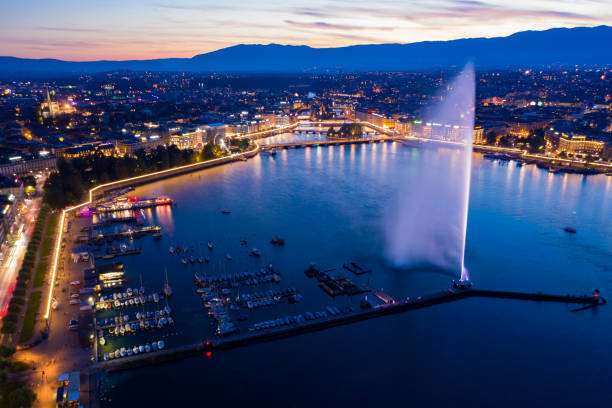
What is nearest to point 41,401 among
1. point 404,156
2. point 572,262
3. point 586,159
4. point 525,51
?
point 572,262

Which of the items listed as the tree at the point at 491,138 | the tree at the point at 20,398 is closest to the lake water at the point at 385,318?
the tree at the point at 20,398

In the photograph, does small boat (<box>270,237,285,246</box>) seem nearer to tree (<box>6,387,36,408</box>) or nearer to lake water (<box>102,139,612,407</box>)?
lake water (<box>102,139,612,407</box>)

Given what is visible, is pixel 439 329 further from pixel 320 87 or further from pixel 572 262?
pixel 320 87

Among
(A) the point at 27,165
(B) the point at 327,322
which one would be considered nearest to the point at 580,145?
(B) the point at 327,322

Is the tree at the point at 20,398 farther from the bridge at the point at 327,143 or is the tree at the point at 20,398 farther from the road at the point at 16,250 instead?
the bridge at the point at 327,143

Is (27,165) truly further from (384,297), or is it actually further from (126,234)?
(384,297)
